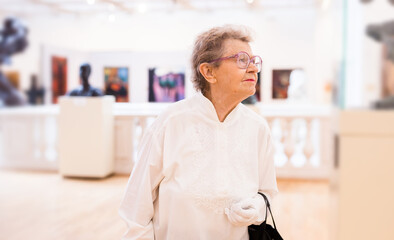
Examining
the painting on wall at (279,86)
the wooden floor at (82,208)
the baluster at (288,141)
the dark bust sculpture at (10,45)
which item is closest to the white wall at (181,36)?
the painting on wall at (279,86)

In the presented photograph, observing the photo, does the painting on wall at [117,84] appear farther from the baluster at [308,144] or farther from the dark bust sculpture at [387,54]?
the dark bust sculpture at [387,54]

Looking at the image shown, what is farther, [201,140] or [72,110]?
[72,110]

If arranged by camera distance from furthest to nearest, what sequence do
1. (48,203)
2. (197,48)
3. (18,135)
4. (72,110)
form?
(18,135)
(72,110)
(48,203)
(197,48)

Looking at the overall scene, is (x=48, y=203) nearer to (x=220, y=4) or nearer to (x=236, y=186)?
(x=236, y=186)

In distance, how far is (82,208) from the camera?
468 cm

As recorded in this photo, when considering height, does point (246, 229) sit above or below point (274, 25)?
below

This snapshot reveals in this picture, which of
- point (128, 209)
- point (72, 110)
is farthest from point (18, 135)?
point (128, 209)

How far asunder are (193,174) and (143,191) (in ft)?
0.68

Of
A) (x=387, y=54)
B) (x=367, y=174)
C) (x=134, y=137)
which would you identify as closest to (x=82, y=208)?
(x=134, y=137)

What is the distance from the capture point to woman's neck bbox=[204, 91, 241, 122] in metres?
1.76

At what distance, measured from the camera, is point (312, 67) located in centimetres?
1092

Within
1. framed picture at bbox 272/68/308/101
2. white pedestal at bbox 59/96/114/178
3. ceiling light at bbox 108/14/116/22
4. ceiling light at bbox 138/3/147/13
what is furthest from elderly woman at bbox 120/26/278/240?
ceiling light at bbox 108/14/116/22

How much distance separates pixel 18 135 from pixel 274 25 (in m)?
6.65

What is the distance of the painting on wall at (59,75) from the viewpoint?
34.3ft
